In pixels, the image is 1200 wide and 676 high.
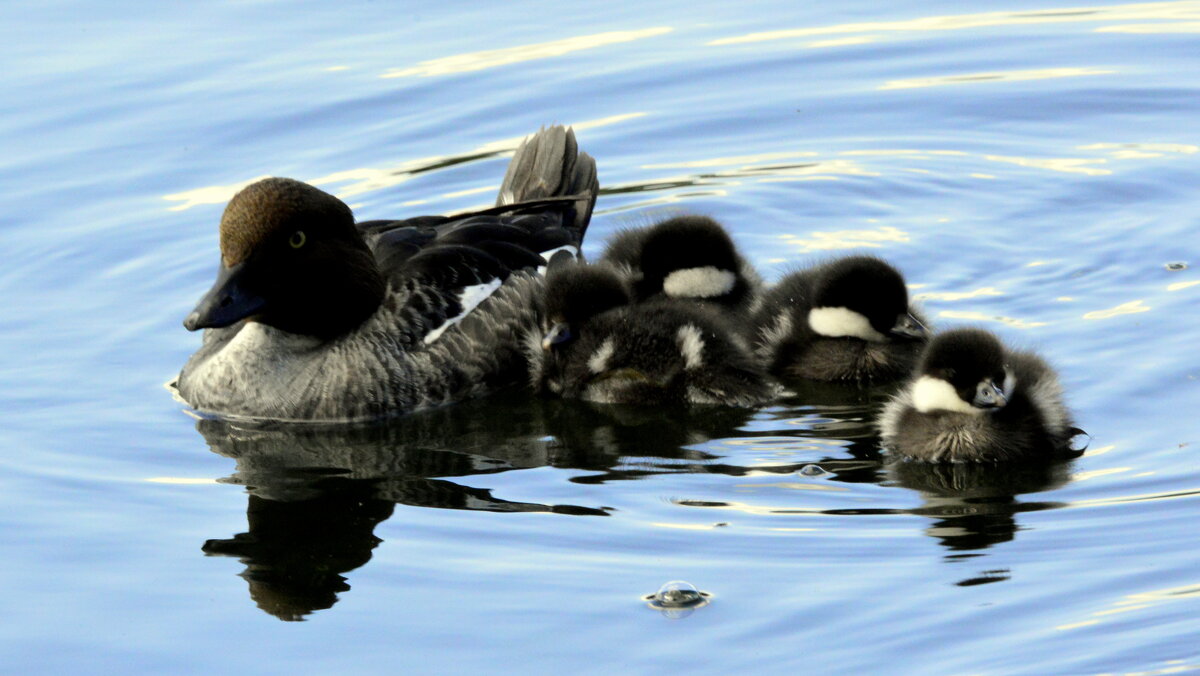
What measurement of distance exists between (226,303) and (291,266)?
437 millimetres

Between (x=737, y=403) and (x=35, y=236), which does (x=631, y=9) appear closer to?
(x=35, y=236)

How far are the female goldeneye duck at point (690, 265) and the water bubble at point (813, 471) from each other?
195cm

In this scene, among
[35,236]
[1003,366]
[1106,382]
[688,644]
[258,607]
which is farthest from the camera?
[35,236]

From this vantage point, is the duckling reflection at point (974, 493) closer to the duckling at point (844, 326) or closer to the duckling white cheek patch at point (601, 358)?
the duckling at point (844, 326)

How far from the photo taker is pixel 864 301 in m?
9.17

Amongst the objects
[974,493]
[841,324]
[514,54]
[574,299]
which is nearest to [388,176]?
[514,54]

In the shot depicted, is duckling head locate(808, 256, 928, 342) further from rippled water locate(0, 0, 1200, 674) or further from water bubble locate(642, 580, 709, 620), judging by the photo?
water bubble locate(642, 580, 709, 620)

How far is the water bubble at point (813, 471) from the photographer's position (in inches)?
318

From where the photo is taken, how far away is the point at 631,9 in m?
14.9

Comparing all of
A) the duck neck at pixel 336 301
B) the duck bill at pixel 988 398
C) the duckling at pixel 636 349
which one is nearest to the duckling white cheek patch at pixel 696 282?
the duckling at pixel 636 349

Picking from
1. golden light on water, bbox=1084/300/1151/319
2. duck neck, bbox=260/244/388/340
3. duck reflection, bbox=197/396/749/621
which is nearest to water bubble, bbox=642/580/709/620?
duck reflection, bbox=197/396/749/621

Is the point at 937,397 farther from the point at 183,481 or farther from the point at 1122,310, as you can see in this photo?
the point at 183,481

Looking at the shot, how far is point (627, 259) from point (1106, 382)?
2.81 meters

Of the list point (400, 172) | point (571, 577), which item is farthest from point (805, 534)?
point (400, 172)
